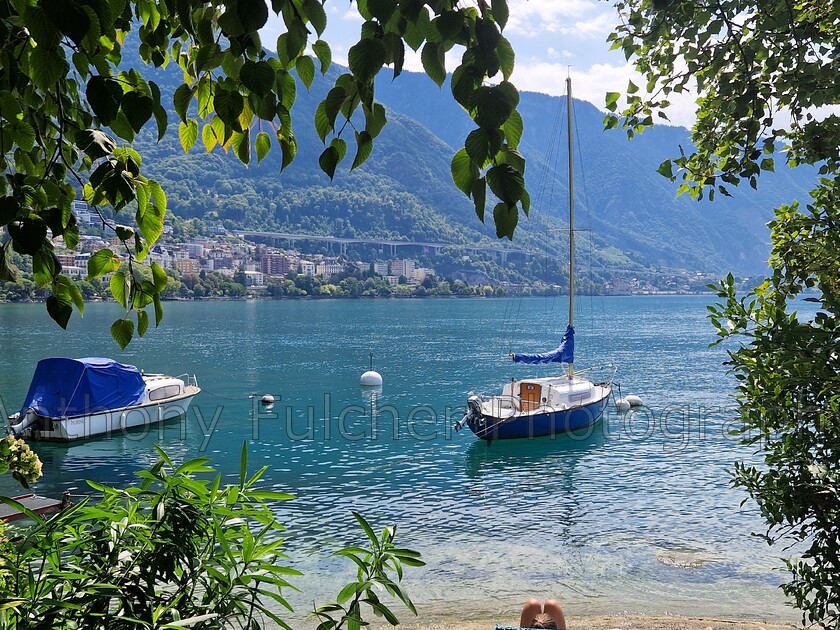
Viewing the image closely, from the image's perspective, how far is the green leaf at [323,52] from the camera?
1456 mm

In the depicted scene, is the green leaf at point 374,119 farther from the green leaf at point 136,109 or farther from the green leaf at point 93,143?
the green leaf at point 93,143

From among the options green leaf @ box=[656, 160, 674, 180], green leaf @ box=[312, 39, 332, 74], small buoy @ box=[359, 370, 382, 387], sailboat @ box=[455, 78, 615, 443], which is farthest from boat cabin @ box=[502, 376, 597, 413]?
green leaf @ box=[312, 39, 332, 74]

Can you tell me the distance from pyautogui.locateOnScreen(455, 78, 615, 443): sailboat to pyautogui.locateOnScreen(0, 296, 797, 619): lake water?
0.60 meters

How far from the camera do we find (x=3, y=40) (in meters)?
1.29

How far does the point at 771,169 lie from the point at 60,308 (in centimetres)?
427

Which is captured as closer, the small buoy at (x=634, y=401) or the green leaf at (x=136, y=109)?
the green leaf at (x=136, y=109)

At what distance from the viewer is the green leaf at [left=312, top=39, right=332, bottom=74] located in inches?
57.3

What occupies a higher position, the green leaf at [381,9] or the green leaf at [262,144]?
the green leaf at [381,9]

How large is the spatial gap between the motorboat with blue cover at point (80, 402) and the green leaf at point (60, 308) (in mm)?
25881

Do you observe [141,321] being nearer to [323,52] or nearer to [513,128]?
[323,52]

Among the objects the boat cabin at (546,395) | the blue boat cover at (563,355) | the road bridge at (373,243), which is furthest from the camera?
the road bridge at (373,243)

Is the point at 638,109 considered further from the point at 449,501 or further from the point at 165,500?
the point at 449,501

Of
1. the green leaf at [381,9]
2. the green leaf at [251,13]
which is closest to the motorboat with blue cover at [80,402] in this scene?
the green leaf at [251,13]

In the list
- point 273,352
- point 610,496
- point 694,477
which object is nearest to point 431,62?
point 610,496
